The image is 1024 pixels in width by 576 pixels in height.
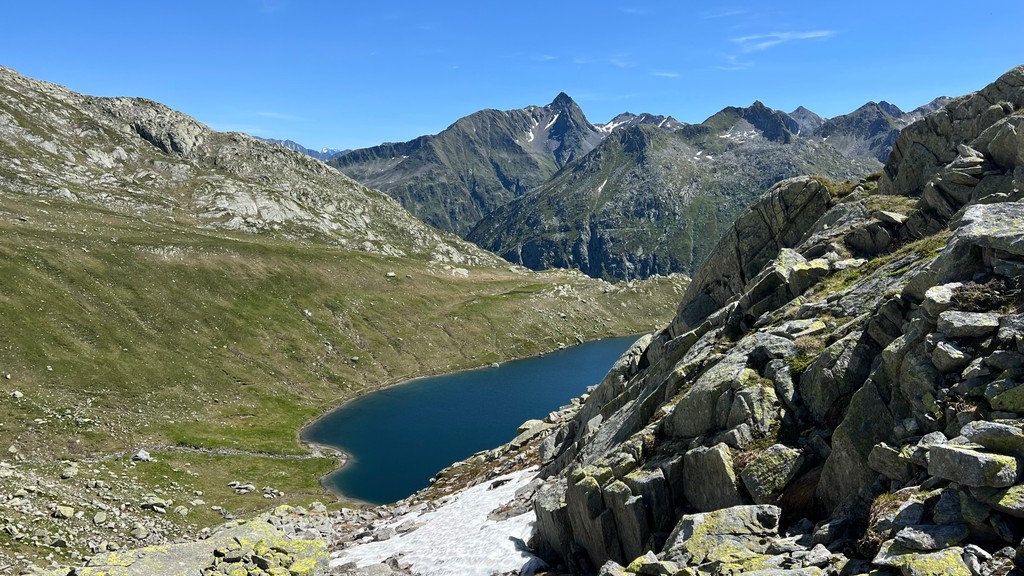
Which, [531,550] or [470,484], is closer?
[531,550]

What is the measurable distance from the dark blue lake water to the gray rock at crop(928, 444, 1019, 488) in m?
75.3

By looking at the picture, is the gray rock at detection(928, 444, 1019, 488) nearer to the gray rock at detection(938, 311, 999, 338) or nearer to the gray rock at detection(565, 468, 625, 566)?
the gray rock at detection(938, 311, 999, 338)

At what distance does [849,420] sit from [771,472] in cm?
347

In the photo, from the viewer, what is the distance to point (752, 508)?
19891 mm

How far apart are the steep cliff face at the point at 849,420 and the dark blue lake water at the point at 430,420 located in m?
59.3

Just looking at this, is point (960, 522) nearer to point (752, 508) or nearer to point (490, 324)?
point (752, 508)

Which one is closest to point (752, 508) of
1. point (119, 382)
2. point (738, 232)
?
point (738, 232)

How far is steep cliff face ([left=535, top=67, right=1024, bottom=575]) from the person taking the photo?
14.1 meters

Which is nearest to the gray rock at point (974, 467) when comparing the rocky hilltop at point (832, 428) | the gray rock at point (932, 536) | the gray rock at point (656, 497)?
the rocky hilltop at point (832, 428)

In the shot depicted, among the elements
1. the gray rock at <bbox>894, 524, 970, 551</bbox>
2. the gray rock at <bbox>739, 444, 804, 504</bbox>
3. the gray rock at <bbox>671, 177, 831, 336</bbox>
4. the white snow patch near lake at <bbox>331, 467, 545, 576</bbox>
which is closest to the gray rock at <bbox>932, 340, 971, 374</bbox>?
the gray rock at <bbox>894, 524, 970, 551</bbox>

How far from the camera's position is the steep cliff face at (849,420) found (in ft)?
46.3

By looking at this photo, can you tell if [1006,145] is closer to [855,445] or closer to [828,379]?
[828,379]

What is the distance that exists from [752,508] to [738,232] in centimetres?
3306

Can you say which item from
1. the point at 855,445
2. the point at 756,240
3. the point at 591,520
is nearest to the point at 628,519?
the point at 591,520
